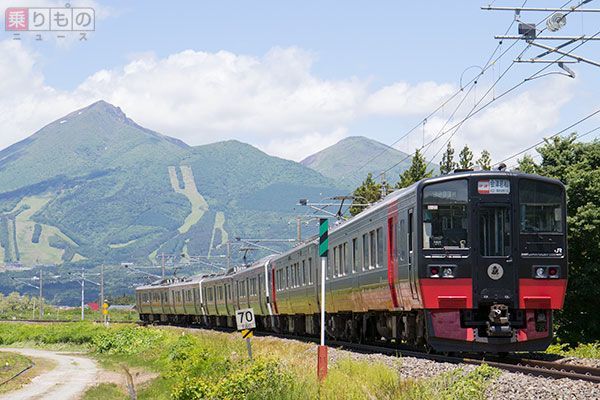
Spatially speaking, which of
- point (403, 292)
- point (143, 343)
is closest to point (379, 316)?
point (403, 292)

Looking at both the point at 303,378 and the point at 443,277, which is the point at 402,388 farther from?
the point at 443,277

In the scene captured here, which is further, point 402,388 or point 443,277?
point 443,277

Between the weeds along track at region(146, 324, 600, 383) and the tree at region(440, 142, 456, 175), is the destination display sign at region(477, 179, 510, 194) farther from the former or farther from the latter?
the tree at region(440, 142, 456, 175)

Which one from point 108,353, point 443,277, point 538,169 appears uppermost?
point 538,169

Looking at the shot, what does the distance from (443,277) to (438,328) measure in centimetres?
91

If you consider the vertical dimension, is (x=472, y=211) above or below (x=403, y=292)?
above

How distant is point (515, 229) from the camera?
1912 centimetres

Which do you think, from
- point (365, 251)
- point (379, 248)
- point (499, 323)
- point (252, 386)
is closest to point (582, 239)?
point (365, 251)

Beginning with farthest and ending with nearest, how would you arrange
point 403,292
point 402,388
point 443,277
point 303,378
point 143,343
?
point 143,343 → point 403,292 → point 443,277 → point 303,378 → point 402,388

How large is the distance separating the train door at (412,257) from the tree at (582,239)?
47.3 ft

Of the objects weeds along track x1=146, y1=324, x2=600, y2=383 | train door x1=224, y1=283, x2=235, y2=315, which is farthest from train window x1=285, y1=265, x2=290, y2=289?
train door x1=224, y1=283, x2=235, y2=315

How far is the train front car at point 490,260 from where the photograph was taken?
62.3 feet

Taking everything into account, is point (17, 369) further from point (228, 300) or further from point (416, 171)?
point (416, 171)

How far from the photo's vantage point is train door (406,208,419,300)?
19.4 meters
